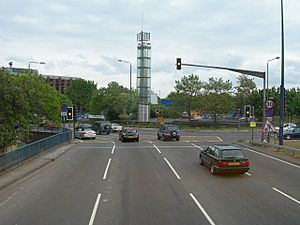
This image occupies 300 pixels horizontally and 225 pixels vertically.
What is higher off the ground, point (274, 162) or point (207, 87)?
point (207, 87)

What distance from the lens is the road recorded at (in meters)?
9.95

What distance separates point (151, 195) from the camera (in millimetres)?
12789

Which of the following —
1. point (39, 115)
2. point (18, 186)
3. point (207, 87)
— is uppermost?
point (207, 87)

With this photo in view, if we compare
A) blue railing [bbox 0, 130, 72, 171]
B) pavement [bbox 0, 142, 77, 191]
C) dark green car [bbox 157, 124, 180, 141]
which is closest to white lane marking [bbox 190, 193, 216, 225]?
pavement [bbox 0, 142, 77, 191]

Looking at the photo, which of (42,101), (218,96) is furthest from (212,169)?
(218,96)

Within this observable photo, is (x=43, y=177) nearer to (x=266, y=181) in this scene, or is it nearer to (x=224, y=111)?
(x=266, y=181)

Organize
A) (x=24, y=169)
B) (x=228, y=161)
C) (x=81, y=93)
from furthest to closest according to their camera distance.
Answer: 1. (x=81, y=93)
2. (x=24, y=169)
3. (x=228, y=161)

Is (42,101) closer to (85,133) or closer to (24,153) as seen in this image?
(85,133)

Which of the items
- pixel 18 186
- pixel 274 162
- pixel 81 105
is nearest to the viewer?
pixel 18 186

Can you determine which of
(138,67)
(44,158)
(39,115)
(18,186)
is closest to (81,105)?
(138,67)

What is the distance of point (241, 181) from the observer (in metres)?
15.7

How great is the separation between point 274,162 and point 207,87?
46005mm

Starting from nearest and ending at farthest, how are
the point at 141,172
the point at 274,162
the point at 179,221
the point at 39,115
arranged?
→ 1. the point at 179,221
2. the point at 141,172
3. the point at 274,162
4. the point at 39,115

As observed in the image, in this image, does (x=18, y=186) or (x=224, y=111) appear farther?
(x=224, y=111)
